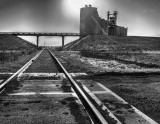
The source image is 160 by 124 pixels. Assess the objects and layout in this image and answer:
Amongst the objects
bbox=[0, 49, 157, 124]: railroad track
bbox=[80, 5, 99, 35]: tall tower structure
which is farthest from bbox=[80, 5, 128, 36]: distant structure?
bbox=[0, 49, 157, 124]: railroad track

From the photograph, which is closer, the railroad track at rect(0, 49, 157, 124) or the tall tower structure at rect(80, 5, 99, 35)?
the railroad track at rect(0, 49, 157, 124)

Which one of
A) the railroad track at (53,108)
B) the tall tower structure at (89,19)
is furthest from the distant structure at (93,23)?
the railroad track at (53,108)

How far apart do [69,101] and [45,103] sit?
56cm

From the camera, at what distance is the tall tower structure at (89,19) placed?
326 ft

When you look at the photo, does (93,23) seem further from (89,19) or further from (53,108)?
(53,108)

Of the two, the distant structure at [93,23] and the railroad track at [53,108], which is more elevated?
the distant structure at [93,23]

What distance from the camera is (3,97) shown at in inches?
234

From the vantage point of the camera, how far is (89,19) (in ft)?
326

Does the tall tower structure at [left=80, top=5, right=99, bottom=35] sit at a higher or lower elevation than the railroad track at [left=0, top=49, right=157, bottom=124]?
higher

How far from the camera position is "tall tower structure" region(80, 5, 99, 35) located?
99.5 meters

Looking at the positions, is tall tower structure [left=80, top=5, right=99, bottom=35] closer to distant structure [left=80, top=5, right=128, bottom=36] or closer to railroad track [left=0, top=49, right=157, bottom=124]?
distant structure [left=80, top=5, right=128, bottom=36]

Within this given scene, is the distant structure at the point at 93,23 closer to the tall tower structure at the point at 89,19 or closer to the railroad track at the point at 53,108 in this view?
the tall tower structure at the point at 89,19

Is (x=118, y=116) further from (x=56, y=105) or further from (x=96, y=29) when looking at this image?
(x=96, y=29)

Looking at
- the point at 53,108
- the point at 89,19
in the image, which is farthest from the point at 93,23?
the point at 53,108
